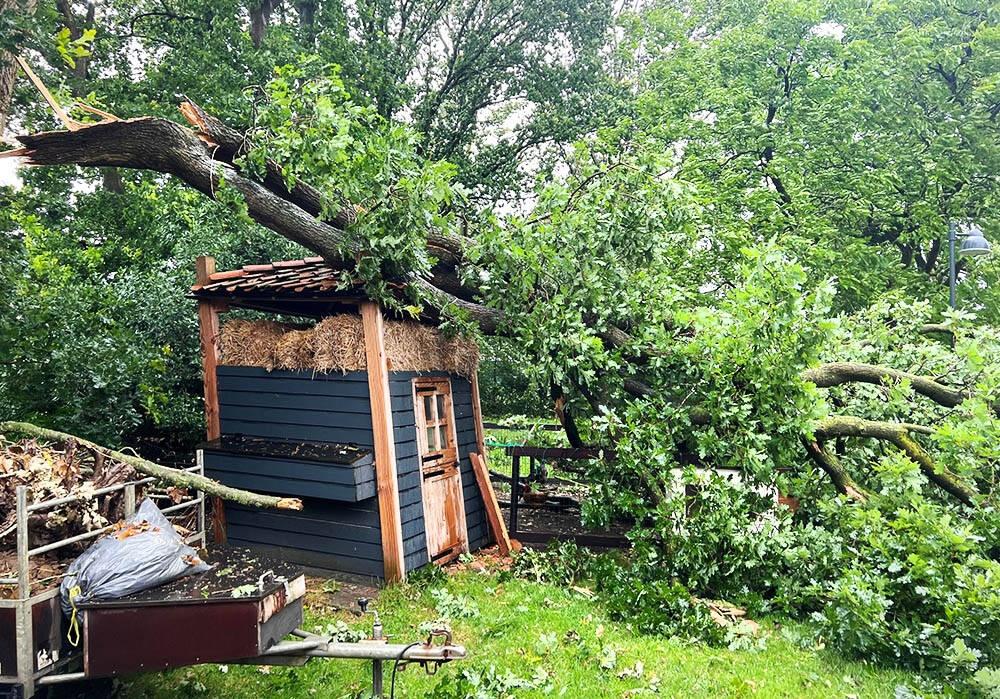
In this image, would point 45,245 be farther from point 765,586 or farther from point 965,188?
point 965,188

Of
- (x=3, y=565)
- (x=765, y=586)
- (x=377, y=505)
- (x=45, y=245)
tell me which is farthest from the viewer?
(x=45, y=245)

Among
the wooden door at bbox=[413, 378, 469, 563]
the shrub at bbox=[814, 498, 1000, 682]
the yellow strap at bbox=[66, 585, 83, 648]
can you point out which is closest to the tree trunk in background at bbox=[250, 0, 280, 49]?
the wooden door at bbox=[413, 378, 469, 563]

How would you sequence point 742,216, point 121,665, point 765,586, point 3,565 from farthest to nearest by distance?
1. point 742,216
2. point 765,586
3. point 3,565
4. point 121,665

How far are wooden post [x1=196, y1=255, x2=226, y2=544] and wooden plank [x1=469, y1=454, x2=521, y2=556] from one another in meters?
2.95

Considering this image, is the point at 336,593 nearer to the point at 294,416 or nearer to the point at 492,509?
the point at 294,416

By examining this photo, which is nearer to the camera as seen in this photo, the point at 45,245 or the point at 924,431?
the point at 924,431

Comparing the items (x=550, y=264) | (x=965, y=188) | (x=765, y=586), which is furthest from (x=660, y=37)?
(x=765, y=586)

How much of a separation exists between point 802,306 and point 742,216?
853cm

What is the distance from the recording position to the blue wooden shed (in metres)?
7.01

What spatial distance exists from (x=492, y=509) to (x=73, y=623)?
4.99 meters

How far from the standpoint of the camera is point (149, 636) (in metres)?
3.76

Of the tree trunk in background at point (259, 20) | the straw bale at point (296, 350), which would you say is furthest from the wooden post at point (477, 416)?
the tree trunk in background at point (259, 20)

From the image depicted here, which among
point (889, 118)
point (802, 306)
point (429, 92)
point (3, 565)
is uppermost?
point (429, 92)

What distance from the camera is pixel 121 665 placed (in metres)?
3.76
